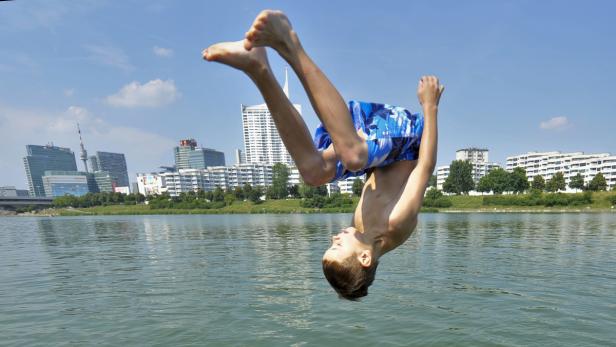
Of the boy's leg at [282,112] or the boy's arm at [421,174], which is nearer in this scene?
the boy's leg at [282,112]

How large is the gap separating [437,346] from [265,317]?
455 cm

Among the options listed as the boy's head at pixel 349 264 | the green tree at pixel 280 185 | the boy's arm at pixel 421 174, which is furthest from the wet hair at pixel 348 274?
the green tree at pixel 280 185

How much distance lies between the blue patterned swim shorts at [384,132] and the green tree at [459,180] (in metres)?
126

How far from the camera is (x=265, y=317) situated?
10.9 meters

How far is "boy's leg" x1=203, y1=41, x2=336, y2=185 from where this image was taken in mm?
3162

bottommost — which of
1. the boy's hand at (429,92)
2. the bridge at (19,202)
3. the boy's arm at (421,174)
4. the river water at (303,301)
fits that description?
the river water at (303,301)

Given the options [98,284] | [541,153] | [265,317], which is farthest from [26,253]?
[541,153]

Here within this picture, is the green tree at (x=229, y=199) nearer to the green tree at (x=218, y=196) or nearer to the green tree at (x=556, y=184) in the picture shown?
the green tree at (x=218, y=196)

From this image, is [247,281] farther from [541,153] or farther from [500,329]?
[541,153]

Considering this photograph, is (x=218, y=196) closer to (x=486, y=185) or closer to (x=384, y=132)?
(x=486, y=185)

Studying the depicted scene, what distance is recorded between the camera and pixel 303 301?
12539mm

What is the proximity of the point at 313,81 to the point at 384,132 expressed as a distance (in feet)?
4.04

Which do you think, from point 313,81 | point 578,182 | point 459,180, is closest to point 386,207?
point 313,81

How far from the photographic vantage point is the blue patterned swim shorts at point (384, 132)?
406 centimetres
